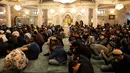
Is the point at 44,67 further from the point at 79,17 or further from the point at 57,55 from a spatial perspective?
the point at 79,17

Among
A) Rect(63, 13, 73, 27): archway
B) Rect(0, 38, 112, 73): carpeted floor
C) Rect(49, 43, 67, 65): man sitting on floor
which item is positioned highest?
Rect(63, 13, 73, 27): archway

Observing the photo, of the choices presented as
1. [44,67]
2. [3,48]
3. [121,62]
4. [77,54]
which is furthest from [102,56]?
[3,48]

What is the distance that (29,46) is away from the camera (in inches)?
240

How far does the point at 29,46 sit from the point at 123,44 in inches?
136

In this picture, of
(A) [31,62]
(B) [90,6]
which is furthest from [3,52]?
(B) [90,6]

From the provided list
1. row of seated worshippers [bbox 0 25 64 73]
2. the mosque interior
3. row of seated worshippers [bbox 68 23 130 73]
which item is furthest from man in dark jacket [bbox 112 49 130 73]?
the mosque interior

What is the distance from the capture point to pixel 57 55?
5.65 meters

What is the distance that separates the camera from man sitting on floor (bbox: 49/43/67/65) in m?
5.55

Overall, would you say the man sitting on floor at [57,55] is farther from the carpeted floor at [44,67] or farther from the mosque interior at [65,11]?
the mosque interior at [65,11]

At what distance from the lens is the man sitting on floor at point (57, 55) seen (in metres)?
5.55

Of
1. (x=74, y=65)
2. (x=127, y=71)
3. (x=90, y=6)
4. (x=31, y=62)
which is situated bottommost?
(x=31, y=62)

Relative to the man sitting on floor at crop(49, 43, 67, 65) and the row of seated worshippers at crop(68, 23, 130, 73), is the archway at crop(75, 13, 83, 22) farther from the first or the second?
the man sitting on floor at crop(49, 43, 67, 65)

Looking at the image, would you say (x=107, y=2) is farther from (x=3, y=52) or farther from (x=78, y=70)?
(x=78, y=70)

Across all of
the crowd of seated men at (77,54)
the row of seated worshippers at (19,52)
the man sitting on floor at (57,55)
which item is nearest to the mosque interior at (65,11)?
the row of seated worshippers at (19,52)
